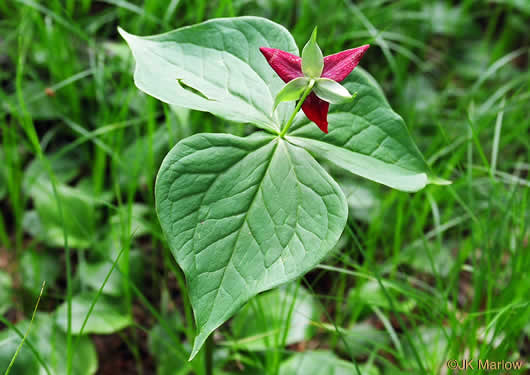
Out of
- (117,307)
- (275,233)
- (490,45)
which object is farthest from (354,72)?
Result: (490,45)

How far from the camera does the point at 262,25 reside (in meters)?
0.80

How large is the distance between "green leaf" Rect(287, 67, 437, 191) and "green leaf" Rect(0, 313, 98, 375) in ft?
2.19

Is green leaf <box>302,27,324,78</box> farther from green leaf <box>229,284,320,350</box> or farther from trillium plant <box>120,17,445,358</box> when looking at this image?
green leaf <box>229,284,320,350</box>

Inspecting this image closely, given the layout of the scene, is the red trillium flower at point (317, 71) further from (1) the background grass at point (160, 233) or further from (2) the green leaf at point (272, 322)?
(2) the green leaf at point (272, 322)

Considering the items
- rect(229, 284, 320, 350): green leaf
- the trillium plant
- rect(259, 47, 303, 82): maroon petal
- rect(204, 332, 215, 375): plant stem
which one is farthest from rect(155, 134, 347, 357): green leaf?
rect(229, 284, 320, 350): green leaf

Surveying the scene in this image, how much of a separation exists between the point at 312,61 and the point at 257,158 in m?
0.16

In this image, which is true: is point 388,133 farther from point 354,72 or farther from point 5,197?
point 5,197

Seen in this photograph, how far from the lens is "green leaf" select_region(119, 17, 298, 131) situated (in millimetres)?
748

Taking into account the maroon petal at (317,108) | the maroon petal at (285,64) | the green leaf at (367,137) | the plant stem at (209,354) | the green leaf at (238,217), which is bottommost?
the plant stem at (209,354)

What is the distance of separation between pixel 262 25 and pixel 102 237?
2.57 feet

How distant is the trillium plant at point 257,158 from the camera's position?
622 mm

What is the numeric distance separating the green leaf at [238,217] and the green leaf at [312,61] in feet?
0.41

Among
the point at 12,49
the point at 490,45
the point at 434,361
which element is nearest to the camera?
the point at 434,361

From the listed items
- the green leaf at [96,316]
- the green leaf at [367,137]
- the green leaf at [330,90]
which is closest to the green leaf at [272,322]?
the green leaf at [96,316]
